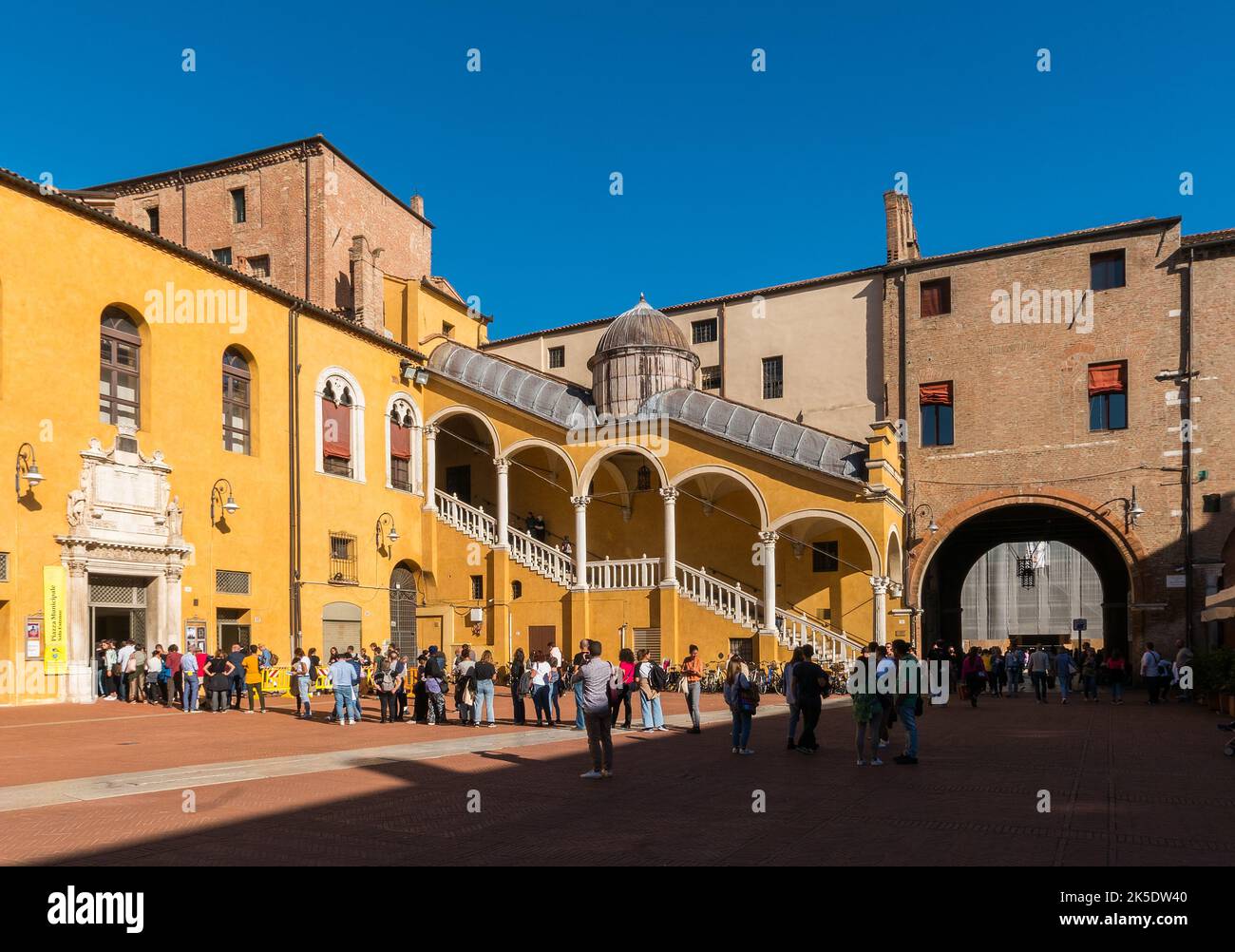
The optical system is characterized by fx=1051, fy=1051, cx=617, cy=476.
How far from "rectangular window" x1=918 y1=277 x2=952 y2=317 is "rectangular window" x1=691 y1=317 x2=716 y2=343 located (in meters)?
7.23

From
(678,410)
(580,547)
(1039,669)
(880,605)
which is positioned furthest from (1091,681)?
(580,547)

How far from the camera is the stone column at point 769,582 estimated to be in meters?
27.6

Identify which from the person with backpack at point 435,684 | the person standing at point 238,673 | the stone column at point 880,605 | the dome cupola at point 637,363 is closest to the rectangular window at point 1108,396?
the stone column at point 880,605

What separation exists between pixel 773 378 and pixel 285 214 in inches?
663

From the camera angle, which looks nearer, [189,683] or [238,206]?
[189,683]

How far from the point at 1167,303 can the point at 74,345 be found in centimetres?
2747

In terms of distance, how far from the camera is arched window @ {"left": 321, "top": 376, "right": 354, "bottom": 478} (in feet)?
91.8

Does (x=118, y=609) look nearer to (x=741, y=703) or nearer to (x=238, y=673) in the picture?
(x=238, y=673)

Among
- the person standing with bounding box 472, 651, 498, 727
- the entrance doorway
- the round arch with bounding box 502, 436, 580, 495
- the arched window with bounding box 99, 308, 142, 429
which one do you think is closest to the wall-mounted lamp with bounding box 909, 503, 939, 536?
the round arch with bounding box 502, 436, 580, 495

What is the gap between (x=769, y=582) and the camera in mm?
28078

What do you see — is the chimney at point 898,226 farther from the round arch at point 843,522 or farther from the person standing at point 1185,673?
the person standing at point 1185,673

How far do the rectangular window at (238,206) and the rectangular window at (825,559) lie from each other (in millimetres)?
21705

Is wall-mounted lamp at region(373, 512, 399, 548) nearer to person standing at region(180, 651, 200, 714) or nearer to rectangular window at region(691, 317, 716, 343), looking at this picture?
person standing at region(180, 651, 200, 714)

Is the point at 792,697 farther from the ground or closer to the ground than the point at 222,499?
closer to the ground
